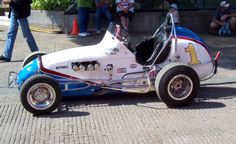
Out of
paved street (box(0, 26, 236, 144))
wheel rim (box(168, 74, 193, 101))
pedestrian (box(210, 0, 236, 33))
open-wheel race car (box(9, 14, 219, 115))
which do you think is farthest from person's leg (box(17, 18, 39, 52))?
pedestrian (box(210, 0, 236, 33))

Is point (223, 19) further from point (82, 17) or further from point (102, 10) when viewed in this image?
point (82, 17)

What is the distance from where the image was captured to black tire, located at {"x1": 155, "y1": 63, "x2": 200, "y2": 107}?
271 inches

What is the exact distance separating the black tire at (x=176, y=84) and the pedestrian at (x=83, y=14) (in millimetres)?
7102

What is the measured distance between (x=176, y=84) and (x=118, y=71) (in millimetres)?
849

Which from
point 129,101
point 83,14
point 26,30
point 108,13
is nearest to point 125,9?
point 108,13

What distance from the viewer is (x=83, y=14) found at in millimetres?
13844

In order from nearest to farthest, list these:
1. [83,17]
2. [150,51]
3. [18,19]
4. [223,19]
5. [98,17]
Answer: [150,51]
[18,19]
[83,17]
[98,17]
[223,19]

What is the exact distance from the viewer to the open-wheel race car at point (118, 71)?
669 cm

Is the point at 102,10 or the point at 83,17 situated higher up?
the point at 102,10

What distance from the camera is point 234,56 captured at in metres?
11.2

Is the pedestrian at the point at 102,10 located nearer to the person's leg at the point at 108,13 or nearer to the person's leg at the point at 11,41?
the person's leg at the point at 108,13

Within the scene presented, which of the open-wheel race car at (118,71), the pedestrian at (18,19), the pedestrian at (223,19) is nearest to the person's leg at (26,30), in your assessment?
the pedestrian at (18,19)

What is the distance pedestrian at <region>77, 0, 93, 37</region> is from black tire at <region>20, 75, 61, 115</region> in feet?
24.0

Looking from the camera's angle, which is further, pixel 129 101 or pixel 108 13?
→ pixel 108 13
